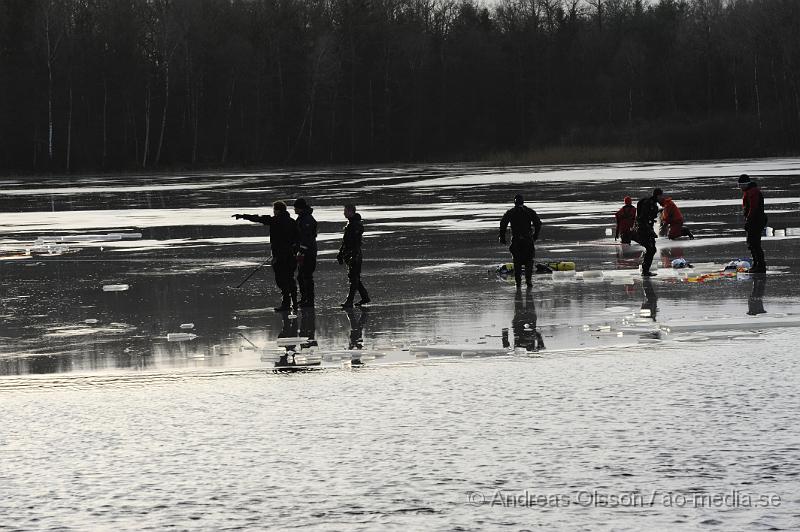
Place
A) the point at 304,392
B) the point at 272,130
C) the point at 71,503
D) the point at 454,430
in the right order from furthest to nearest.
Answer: the point at 272,130, the point at 304,392, the point at 454,430, the point at 71,503

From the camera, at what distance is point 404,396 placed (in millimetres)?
11797

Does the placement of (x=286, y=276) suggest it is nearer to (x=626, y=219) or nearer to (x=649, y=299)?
(x=649, y=299)

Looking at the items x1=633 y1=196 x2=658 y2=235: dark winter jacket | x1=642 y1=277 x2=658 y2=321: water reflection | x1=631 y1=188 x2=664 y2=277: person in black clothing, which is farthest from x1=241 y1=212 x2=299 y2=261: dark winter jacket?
x1=633 y1=196 x2=658 y2=235: dark winter jacket

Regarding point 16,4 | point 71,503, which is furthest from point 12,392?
point 16,4

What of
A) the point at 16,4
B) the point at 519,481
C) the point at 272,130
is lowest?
the point at 519,481

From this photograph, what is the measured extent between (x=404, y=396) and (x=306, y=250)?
6902 millimetres

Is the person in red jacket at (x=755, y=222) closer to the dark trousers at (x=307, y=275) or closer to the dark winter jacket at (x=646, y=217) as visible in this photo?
the dark winter jacket at (x=646, y=217)

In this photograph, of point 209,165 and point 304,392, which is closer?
point 304,392

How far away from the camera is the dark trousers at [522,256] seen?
20312 millimetres

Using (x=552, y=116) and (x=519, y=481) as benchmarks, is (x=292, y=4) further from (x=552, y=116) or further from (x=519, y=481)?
(x=519, y=481)

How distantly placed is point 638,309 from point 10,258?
14.9 metres

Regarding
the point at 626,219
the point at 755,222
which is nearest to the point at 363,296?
the point at 755,222

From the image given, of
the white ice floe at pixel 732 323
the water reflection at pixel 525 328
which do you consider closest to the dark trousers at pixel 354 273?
the water reflection at pixel 525 328

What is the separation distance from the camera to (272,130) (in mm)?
110312
